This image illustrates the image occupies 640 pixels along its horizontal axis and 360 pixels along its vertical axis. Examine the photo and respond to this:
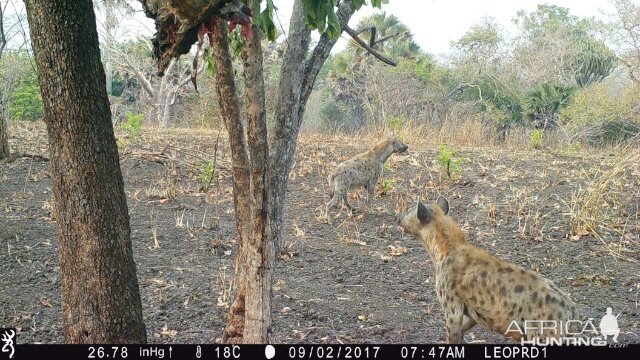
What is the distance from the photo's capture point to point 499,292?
4168 millimetres

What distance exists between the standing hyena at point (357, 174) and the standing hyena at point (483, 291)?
12.3 feet

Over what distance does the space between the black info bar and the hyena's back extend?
0.18m

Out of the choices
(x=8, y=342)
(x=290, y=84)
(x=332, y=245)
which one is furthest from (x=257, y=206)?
(x=332, y=245)

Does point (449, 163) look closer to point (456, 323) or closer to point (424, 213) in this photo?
point (424, 213)

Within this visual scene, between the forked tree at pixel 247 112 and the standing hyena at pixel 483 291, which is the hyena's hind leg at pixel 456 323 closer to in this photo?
the standing hyena at pixel 483 291

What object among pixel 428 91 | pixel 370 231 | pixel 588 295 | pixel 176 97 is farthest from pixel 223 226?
pixel 176 97

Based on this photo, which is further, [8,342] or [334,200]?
[334,200]

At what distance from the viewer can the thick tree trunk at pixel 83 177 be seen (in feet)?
11.3

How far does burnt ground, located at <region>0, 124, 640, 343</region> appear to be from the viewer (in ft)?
16.9

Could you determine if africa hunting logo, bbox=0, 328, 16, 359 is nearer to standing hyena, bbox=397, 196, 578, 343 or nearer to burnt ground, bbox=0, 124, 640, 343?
burnt ground, bbox=0, 124, 640, 343

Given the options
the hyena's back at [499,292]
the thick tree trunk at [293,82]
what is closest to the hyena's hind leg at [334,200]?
the thick tree trunk at [293,82]

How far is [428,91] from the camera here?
90.6 feet

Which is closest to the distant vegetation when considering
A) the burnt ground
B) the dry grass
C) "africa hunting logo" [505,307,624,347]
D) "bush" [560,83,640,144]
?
"bush" [560,83,640,144]

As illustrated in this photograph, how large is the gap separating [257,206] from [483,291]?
1604 millimetres
